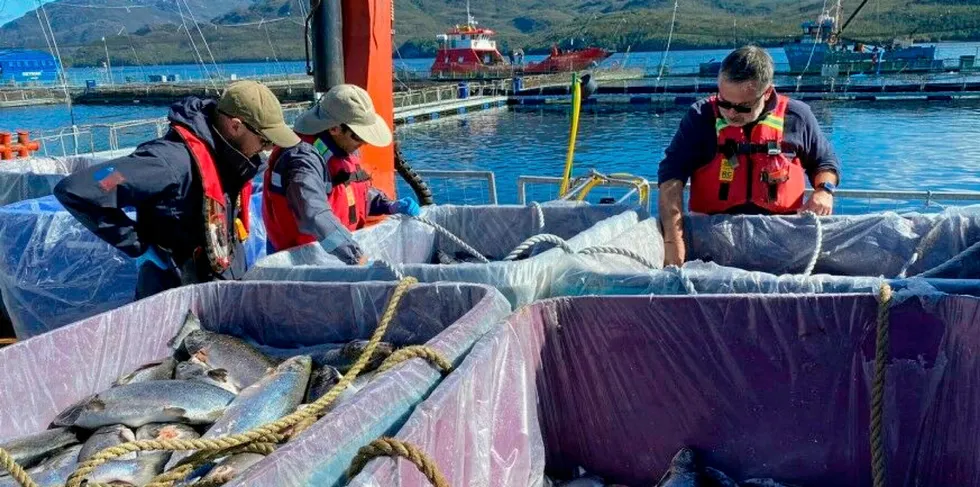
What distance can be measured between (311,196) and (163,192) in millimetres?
604

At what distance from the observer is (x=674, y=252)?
402cm

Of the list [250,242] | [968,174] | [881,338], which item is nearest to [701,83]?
[968,174]

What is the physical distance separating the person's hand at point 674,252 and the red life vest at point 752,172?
30 centimetres

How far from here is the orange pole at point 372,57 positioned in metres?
6.74

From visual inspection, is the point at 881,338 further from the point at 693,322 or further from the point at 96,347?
the point at 96,347

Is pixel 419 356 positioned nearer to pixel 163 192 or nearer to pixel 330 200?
pixel 163 192

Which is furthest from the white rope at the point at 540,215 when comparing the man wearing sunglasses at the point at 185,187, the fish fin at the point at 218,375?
the fish fin at the point at 218,375

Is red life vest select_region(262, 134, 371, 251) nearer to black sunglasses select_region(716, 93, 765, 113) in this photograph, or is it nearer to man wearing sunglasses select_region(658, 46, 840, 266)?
man wearing sunglasses select_region(658, 46, 840, 266)

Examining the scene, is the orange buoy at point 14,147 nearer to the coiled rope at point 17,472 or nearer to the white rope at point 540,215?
the white rope at point 540,215

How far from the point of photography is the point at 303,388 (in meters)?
2.61

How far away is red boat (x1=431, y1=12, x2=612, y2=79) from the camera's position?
56.4 meters

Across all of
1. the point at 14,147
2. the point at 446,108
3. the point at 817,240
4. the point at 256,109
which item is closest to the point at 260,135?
the point at 256,109

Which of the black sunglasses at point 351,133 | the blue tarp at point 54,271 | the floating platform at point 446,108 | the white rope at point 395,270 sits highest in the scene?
the black sunglasses at point 351,133

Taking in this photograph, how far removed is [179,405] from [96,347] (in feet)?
1.60
